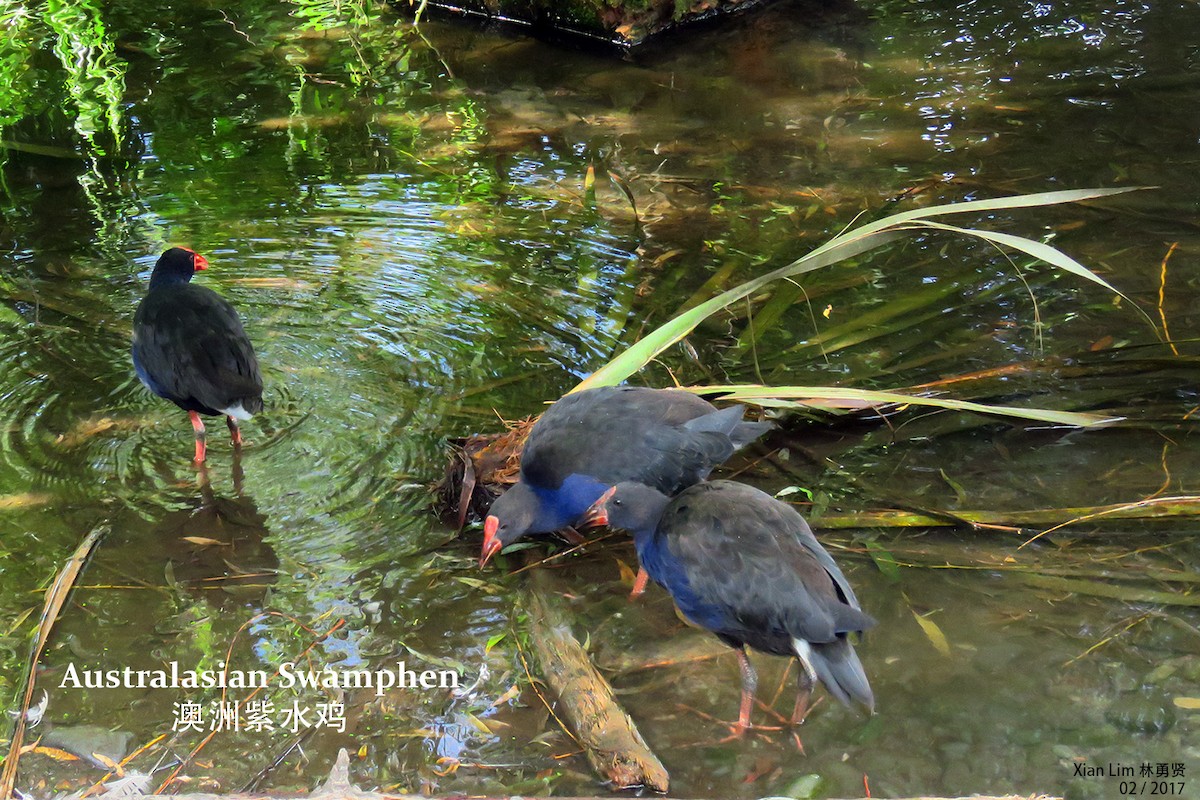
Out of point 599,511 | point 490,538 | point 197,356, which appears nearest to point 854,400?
point 599,511

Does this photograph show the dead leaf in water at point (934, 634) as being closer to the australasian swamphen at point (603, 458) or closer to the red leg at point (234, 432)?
the australasian swamphen at point (603, 458)

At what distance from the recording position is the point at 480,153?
700 cm

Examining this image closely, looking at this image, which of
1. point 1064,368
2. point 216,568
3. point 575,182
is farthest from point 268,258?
point 1064,368

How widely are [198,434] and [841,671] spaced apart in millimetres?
2804

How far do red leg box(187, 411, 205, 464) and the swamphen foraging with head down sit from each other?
1881 millimetres

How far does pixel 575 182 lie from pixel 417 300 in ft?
5.20

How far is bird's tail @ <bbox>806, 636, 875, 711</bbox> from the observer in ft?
9.53

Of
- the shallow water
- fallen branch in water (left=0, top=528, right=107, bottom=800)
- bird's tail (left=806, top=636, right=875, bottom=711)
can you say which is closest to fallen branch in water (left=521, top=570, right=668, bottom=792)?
the shallow water

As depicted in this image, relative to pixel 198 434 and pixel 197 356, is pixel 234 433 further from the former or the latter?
pixel 197 356

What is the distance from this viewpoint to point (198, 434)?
4.49m

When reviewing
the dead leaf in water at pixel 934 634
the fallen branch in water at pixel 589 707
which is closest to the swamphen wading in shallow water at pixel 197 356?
the fallen branch in water at pixel 589 707

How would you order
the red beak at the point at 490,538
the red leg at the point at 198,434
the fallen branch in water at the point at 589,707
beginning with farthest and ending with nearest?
the red leg at the point at 198,434
the red beak at the point at 490,538
the fallen branch in water at the point at 589,707

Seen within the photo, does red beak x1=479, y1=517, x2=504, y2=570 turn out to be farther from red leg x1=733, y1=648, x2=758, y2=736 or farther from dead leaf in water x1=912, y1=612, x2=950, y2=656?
dead leaf in water x1=912, y1=612, x2=950, y2=656

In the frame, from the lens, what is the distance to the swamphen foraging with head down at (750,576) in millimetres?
2953
